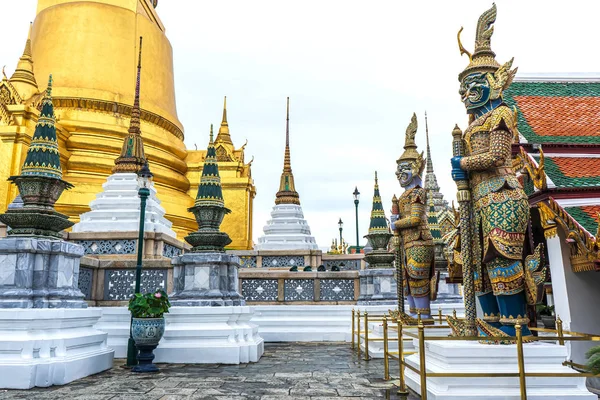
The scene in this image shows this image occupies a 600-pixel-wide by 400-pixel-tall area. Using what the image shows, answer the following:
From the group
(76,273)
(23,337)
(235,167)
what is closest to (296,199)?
(235,167)

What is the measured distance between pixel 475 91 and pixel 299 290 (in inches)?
288

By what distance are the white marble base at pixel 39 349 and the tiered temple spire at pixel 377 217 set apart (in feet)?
22.5

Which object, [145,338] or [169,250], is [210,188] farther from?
[169,250]

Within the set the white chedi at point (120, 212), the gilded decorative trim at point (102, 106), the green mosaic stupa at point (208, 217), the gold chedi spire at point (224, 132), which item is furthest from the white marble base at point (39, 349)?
the gold chedi spire at point (224, 132)

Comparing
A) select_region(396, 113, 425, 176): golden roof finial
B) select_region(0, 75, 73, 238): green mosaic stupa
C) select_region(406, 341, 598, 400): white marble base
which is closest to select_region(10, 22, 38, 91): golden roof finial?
select_region(0, 75, 73, 238): green mosaic stupa

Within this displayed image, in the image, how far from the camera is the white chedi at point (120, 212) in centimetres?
1296

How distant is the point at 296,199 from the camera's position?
2070 centimetres

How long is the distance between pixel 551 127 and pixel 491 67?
13.5 feet

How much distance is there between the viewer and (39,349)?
19.5 feet

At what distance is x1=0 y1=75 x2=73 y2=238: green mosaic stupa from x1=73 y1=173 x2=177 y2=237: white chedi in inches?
208

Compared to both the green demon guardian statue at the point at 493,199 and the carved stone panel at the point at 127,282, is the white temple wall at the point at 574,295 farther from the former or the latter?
the carved stone panel at the point at 127,282

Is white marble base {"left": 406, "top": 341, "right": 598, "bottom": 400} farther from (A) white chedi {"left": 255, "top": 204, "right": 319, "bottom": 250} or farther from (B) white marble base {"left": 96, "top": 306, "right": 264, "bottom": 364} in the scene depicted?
(A) white chedi {"left": 255, "top": 204, "right": 319, "bottom": 250}

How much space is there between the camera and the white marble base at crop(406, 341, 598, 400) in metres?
4.48

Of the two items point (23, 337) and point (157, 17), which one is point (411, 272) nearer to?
point (23, 337)
